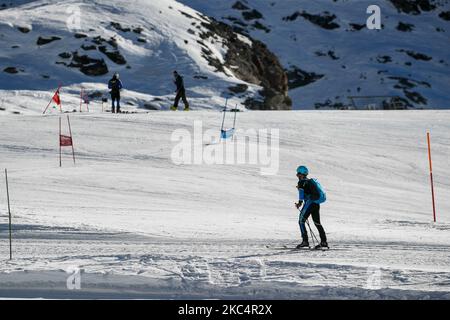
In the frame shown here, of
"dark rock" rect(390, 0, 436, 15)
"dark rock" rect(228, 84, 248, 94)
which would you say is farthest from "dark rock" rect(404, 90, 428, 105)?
"dark rock" rect(228, 84, 248, 94)

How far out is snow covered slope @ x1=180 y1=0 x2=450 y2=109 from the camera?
63.0 m

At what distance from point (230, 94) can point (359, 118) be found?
29.9 feet

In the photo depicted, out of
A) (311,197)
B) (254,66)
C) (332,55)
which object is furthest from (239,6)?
(311,197)

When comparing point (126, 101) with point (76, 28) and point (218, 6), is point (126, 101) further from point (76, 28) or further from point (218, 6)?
point (218, 6)

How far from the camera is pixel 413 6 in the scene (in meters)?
78.9

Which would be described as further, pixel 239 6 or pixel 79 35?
pixel 239 6

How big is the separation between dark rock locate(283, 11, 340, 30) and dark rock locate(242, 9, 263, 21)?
8.49ft

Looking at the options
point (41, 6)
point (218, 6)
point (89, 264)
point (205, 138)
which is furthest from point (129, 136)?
point (218, 6)

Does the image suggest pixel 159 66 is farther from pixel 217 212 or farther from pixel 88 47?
pixel 217 212

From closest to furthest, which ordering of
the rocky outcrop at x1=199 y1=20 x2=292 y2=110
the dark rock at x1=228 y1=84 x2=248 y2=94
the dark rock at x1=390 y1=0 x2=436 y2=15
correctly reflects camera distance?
1. the dark rock at x1=228 y1=84 x2=248 y2=94
2. the rocky outcrop at x1=199 y1=20 x2=292 y2=110
3. the dark rock at x1=390 y1=0 x2=436 y2=15

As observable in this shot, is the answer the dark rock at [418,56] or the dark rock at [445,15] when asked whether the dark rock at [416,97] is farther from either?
the dark rock at [445,15]

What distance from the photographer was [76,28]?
1630 inches

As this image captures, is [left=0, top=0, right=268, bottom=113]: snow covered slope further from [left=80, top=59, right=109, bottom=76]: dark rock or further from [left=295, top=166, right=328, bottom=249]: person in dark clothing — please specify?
[left=295, top=166, right=328, bottom=249]: person in dark clothing

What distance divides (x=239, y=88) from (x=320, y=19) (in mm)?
39252
